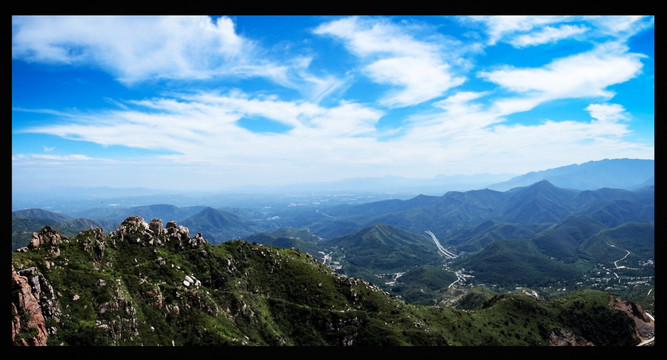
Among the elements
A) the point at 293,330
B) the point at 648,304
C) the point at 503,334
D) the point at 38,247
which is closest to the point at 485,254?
the point at 648,304

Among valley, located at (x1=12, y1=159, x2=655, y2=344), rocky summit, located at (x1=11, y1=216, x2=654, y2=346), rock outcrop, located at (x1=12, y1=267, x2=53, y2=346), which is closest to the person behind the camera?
rock outcrop, located at (x1=12, y1=267, x2=53, y2=346)

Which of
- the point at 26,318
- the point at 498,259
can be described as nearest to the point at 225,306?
the point at 26,318

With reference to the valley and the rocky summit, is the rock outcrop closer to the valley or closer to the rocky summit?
the rocky summit

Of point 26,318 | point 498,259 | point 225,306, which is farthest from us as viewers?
point 498,259

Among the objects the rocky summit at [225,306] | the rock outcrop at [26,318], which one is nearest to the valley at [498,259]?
the rocky summit at [225,306]

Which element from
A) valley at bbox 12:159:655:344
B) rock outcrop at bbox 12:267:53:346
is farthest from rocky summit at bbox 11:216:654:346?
valley at bbox 12:159:655:344

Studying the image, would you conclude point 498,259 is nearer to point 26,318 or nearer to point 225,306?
point 225,306

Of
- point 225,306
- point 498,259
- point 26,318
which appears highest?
point 26,318
